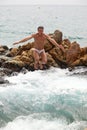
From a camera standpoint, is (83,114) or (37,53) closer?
(83,114)

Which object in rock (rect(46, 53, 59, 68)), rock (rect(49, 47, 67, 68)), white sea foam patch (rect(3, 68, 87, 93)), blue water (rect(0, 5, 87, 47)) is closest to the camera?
white sea foam patch (rect(3, 68, 87, 93))

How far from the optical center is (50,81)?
22984mm

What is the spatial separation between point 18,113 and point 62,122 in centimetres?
224

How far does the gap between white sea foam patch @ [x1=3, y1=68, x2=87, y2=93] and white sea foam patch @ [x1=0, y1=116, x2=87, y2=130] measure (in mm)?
3925

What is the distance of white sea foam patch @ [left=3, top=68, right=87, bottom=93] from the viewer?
21.7 meters

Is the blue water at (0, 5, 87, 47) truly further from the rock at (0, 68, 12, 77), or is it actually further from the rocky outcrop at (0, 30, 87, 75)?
the rock at (0, 68, 12, 77)

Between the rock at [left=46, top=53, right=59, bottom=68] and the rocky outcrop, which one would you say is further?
the rock at [left=46, top=53, right=59, bottom=68]

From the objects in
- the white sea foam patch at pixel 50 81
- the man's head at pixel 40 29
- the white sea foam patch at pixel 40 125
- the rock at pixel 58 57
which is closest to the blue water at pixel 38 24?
the rock at pixel 58 57

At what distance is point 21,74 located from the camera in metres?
24.2

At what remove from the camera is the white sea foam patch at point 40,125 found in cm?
1672

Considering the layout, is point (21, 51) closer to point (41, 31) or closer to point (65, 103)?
point (41, 31)

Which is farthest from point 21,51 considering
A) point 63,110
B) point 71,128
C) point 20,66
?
point 71,128

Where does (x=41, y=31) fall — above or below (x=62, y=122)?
above

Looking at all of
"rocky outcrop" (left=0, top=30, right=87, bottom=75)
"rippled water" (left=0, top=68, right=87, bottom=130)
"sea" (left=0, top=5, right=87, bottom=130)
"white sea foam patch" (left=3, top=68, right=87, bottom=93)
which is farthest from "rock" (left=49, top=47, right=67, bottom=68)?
"rippled water" (left=0, top=68, right=87, bottom=130)
